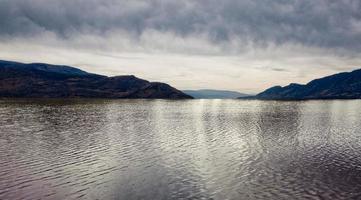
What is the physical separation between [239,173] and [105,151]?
21.0 meters

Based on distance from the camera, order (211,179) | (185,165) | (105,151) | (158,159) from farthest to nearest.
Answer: (105,151) → (158,159) → (185,165) → (211,179)

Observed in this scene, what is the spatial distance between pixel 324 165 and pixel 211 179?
16.2 m

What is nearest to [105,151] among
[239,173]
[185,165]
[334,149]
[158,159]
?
[158,159]

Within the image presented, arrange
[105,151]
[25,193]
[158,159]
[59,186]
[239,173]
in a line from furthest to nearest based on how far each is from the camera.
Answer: [105,151] < [158,159] < [239,173] < [59,186] < [25,193]

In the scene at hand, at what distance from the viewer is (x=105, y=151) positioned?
46.0 meters

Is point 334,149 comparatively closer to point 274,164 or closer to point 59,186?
point 274,164

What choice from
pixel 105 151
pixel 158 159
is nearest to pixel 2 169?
pixel 105 151

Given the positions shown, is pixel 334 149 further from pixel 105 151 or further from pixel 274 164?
pixel 105 151

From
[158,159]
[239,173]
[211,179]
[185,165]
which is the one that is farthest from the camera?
[158,159]

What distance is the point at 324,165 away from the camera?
3853 cm

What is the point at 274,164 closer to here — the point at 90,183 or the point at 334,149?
the point at 334,149

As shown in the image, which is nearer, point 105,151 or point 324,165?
point 324,165

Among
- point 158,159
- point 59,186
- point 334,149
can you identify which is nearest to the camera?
point 59,186

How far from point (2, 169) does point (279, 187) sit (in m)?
29.1
